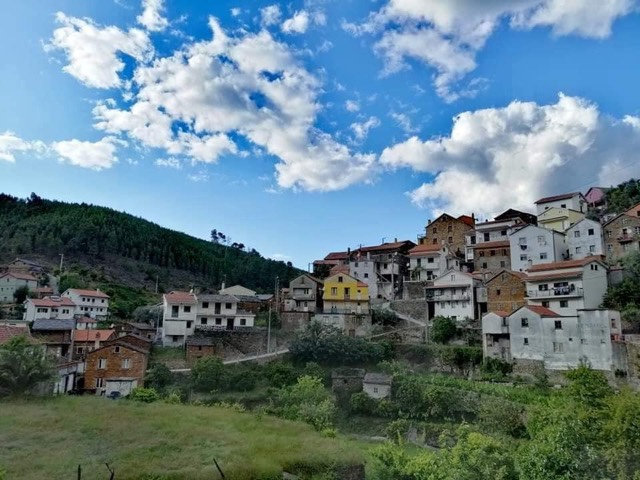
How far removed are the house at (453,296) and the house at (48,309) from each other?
Answer: 3476 centimetres

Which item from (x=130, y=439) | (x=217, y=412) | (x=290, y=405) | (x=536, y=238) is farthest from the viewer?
(x=536, y=238)

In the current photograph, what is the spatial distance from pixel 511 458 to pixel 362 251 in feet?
142

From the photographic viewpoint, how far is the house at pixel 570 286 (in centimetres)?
3350

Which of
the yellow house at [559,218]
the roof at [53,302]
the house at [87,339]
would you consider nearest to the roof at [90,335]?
the house at [87,339]

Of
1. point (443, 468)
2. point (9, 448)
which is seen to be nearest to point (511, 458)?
point (443, 468)

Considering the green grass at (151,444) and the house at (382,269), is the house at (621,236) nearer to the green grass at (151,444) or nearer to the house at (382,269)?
the house at (382,269)

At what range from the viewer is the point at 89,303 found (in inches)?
2041

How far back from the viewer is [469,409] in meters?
27.9

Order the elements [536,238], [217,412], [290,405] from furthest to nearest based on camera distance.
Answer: [536,238] < [290,405] < [217,412]

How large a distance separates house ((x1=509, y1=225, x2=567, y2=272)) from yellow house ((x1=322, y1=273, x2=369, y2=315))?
48.3ft

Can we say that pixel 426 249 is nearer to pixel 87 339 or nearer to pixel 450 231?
pixel 450 231

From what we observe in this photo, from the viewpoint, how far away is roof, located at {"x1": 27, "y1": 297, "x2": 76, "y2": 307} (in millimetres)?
43741

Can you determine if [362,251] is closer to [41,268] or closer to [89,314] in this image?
[89,314]

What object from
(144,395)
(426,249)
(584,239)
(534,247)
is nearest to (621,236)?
(584,239)
